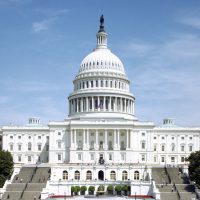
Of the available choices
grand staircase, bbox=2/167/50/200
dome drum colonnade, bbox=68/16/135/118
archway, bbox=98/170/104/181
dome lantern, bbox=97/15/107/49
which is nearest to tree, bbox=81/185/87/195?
grand staircase, bbox=2/167/50/200

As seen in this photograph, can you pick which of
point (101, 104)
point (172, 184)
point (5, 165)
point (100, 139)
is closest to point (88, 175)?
point (100, 139)

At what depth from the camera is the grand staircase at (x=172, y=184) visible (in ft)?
401

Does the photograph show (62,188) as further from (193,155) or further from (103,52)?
(103,52)

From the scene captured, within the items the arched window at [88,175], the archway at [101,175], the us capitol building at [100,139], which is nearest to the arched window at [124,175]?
the us capitol building at [100,139]

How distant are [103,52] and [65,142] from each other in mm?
35504

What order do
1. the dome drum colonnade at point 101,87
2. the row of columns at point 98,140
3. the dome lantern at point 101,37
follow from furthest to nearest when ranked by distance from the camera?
the dome lantern at point 101,37, the dome drum colonnade at point 101,87, the row of columns at point 98,140

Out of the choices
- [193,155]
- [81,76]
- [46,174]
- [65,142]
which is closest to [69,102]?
[81,76]

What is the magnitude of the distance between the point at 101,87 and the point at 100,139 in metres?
21.5

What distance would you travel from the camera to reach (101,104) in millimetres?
176625

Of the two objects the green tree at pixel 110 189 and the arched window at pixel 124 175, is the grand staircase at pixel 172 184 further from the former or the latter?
the green tree at pixel 110 189

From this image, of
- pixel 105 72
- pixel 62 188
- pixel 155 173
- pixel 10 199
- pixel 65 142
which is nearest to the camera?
pixel 10 199

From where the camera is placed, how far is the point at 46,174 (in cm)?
14225

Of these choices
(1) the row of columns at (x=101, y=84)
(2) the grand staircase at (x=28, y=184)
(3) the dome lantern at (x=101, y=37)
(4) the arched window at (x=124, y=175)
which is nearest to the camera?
(2) the grand staircase at (x=28, y=184)

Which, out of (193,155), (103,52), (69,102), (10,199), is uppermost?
(103,52)
